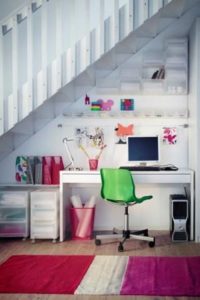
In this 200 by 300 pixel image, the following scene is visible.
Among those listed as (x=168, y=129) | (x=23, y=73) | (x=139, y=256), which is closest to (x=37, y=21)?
(x=23, y=73)

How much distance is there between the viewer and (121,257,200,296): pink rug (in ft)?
9.13

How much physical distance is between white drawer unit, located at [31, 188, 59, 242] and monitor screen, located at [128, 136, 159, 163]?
3.52 feet

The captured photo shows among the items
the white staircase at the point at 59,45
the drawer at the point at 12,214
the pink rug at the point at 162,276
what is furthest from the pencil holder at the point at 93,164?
the pink rug at the point at 162,276

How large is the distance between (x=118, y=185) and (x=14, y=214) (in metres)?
1.35

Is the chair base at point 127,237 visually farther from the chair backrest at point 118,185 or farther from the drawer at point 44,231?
the drawer at point 44,231

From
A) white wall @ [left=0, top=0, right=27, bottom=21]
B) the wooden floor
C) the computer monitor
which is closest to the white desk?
the wooden floor

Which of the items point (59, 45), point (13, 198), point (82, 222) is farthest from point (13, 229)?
point (59, 45)

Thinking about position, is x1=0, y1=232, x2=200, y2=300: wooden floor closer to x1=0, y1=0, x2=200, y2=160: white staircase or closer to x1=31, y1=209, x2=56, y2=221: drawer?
x1=31, y1=209, x2=56, y2=221: drawer

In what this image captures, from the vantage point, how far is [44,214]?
14.3 feet

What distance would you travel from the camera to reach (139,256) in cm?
372

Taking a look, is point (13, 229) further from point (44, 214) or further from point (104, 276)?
point (104, 276)

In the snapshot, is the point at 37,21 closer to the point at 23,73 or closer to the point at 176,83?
the point at 23,73

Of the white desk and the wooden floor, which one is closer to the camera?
the wooden floor

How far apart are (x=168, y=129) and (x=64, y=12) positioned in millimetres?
2063
